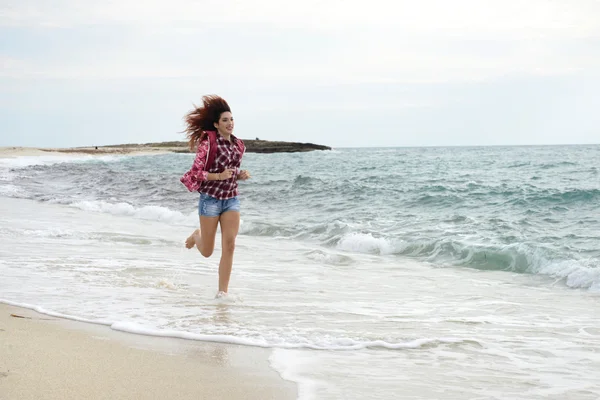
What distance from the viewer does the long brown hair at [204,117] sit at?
638 cm

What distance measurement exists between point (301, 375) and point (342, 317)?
6.08ft

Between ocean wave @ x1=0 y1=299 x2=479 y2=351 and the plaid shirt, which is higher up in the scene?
the plaid shirt

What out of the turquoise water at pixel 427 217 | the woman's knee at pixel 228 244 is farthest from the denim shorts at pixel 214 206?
the turquoise water at pixel 427 217

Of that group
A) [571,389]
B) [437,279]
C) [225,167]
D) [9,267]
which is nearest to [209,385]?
[571,389]

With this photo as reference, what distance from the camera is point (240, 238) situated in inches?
503

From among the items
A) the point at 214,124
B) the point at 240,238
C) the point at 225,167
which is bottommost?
the point at 240,238

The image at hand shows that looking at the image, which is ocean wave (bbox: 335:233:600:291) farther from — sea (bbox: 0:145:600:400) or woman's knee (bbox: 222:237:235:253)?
woman's knee (bbox: 222:237:235:253)

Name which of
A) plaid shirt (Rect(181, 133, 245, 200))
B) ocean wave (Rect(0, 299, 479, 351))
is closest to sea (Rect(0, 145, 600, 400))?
ocean wave (Rect(0, 299, 479, 351))

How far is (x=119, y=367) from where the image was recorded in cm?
383

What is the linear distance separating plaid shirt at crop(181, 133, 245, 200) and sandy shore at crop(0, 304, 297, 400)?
1836 mm

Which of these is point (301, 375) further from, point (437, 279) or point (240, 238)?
Result: point (240, 238)

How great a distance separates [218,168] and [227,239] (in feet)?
2.41

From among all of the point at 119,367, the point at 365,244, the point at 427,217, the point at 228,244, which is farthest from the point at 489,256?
the point at 119,367

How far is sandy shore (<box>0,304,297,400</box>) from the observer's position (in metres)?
3.36
